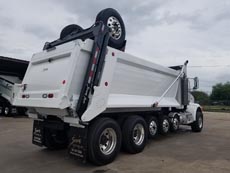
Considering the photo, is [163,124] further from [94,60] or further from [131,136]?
[94,60]

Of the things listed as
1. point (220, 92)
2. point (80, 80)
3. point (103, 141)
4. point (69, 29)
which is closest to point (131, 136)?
point (103, 141)

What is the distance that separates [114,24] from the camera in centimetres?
573

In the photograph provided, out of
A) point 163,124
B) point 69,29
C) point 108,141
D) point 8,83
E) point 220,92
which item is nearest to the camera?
point 108,141

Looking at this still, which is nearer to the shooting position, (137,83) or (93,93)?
(93,93)

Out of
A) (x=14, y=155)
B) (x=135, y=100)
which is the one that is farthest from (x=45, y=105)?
(x=135, y=100)

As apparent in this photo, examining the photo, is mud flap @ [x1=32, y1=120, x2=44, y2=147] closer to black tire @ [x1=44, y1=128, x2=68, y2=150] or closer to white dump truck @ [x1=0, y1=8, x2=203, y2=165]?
white dump truck @ [x1=0, y1=8, x2=203, y2=165]

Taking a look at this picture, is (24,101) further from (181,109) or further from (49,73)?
(181,109)

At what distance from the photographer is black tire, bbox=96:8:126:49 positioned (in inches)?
212

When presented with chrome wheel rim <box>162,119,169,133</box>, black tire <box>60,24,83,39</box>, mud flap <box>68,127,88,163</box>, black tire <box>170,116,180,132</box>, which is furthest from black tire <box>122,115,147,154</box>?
black tire <box>60,24,83,39</box>

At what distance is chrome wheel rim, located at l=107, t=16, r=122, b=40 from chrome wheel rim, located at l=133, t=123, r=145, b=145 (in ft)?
7.67

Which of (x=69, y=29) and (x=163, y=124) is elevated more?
(x=69, y=29)

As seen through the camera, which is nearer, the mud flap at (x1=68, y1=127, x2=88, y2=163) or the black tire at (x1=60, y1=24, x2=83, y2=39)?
the mud flap at (x1=68, y1=127, x2=88, y2=163)

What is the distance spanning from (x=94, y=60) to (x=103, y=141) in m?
1.76

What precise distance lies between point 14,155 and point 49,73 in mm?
2285
